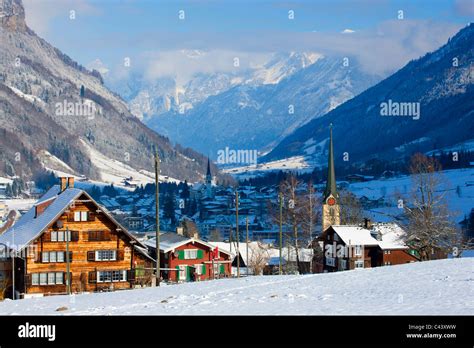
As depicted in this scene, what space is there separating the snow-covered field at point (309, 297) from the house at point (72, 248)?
89.7 ft

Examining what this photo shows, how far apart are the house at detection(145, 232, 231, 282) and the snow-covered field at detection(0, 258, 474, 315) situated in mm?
47466

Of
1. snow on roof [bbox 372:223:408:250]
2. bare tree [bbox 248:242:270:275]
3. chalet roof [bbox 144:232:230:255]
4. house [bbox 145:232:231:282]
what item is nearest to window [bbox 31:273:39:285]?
house [bbox 145:232:231:282]

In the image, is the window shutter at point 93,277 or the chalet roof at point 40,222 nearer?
the chalet roof at point 40,222

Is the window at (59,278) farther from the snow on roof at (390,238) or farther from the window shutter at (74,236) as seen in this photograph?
the snow on roof at (390,238)

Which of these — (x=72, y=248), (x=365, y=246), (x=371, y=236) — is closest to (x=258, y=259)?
(x=365, y=246)

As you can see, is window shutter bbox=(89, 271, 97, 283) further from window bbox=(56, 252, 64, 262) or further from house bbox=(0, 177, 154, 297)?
window bbox=(56, 252, 64, 262)

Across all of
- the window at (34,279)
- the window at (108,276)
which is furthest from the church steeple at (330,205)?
the window at (34,279)

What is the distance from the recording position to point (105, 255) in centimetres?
7319

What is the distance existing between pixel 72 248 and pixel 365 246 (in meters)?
34.4

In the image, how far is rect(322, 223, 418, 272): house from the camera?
9325cm

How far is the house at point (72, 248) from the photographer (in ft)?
230
